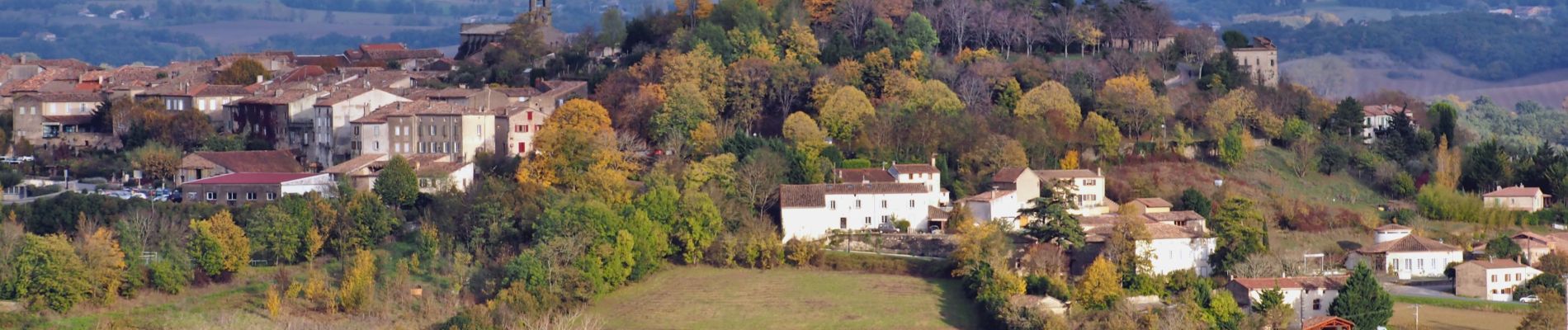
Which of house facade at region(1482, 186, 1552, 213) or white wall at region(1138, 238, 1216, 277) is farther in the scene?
house facade at region(1482, 186, 1552, 213)

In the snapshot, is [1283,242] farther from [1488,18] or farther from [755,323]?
[1488,18]

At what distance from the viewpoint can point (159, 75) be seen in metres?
86.0

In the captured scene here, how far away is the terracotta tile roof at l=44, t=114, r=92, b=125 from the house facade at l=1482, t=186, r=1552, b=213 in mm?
42416

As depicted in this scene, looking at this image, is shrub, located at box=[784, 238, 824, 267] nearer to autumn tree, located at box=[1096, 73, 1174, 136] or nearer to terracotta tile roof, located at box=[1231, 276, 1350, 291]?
terracotta tile roof, located at box=[1231, 276, 1350, 291]

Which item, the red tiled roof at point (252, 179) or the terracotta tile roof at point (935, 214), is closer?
the terracotta tile roof at point (935, 214)

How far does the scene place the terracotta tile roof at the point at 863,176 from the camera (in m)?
61.5

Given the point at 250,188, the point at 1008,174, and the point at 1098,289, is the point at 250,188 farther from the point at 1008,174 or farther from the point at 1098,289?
the point at 1098,289

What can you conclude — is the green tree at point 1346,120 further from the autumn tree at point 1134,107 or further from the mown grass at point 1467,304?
the mown grass at point 1467,304

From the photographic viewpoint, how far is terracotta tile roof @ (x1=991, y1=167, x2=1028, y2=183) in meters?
60.8

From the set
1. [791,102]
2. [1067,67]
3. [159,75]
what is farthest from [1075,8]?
[159,75]

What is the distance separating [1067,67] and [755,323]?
23479 mm

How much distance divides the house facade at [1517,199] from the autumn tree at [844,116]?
1727 cm

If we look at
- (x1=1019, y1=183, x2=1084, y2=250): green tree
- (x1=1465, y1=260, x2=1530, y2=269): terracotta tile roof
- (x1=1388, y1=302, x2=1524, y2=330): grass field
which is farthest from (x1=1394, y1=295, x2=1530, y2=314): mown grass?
(x1=1019, y1=183, x2=1084, y2=250): green tree

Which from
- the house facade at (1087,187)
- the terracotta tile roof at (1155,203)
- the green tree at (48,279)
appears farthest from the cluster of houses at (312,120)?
the terracotta tile roof at (1155,203)
